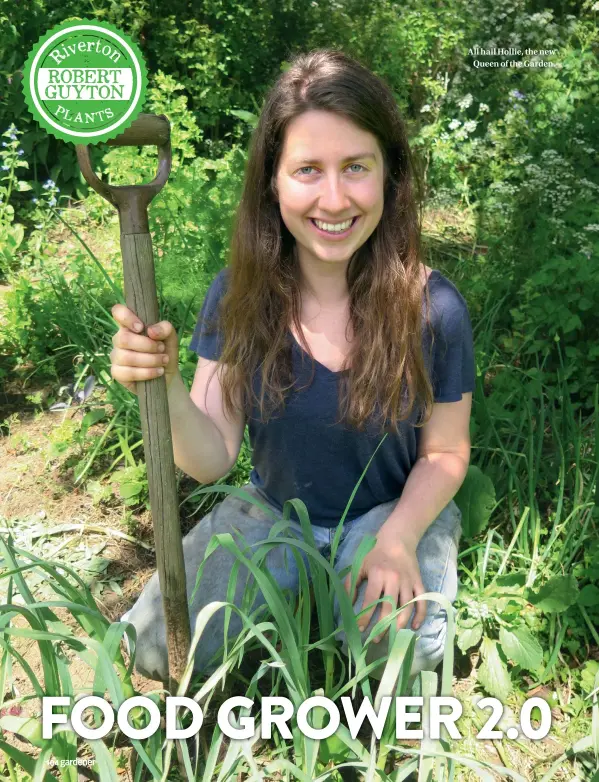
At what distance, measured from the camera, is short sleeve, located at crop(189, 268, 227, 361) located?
181 cm

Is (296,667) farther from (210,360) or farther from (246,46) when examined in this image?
(246,46)

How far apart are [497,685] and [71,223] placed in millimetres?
2955

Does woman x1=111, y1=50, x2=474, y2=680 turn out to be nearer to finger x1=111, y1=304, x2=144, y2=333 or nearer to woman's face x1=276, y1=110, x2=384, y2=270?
woman's face x1=276, y1=110, x2=384, y2=270

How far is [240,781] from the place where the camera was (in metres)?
1.58

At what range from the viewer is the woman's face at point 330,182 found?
5.09ft

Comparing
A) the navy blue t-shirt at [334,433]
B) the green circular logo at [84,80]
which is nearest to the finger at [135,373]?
the green circular logo at [84,80]

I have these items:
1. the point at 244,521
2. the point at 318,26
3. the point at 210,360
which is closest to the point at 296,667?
the point at 244,521

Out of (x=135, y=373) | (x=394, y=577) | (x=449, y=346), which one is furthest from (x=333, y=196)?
(x=394, y=577)

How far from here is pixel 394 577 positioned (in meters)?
1.57

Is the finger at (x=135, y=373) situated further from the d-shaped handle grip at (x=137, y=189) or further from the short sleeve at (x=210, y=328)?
the short sleeve at (x=210, y=328)

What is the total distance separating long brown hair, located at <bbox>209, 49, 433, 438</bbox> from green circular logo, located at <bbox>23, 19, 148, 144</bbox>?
54 centimetres

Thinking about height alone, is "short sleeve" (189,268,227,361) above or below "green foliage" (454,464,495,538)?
above

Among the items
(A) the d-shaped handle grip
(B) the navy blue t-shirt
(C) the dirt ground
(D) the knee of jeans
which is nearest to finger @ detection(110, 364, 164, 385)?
(A) the d-shaped handle grip

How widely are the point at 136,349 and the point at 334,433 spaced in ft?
1.92
